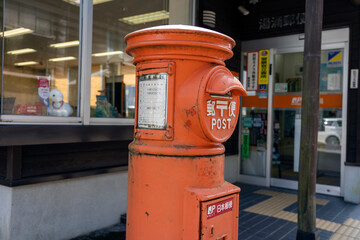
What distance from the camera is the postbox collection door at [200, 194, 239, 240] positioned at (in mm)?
1930

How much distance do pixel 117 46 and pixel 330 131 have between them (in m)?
5.06

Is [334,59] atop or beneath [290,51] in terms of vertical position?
beneath

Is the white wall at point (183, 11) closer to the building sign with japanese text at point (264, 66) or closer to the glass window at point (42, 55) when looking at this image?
the glass window at point (42, 55)

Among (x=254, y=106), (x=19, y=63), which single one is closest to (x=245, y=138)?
(x=254, y=106)

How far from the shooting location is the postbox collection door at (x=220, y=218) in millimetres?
1930

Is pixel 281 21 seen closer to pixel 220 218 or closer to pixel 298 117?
pixel 298 117

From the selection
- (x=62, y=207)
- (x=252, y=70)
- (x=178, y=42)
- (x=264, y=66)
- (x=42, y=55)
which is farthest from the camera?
(x=252, y=70)

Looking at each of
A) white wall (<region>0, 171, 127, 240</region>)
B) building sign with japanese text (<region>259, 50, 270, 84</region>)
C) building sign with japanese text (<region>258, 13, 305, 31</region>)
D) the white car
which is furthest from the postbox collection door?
building sign with japanese text (<region>258, 13, 305, 31</region>)

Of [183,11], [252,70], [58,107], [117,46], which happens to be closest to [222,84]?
A: [58,107]

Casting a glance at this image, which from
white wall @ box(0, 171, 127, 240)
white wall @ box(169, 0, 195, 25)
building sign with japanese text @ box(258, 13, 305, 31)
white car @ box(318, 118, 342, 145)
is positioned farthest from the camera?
building sign with japanese text @ box(258, 13, 305, 31)

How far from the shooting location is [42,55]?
249 inches

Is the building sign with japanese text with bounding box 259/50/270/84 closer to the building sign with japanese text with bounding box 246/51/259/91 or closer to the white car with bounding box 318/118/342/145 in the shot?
the building sign with japanese text with bounding box 246/51/259/91

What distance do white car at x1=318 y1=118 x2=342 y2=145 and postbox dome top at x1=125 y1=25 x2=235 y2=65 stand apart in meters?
5.37

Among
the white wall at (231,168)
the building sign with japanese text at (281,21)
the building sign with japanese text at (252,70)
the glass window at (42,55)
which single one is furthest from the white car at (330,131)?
the glass window at (42,55)
